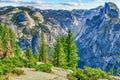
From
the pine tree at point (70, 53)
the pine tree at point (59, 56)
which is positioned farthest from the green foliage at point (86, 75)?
the pine tree at point (70, 53)

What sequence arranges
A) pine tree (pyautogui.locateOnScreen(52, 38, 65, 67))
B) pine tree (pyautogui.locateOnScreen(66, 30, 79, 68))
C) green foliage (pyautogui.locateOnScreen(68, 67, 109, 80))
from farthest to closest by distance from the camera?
pine tree (pyautogui.locateOnScreen(66, 30, 79, 68)), pine tree (pyautogui.locateOnScreen(52, 38, 65, 67)), green foliage (pyautogui.locateOnScreen(68, 67, 109, 80))

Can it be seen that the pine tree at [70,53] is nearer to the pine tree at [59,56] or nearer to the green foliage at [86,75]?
the pine tree at [59,56]

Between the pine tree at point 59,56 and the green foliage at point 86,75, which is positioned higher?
the green foliage at point 86,75

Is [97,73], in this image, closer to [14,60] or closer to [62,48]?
[14,60]

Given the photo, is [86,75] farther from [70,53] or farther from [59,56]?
[70,53]

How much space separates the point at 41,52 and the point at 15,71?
276 ft

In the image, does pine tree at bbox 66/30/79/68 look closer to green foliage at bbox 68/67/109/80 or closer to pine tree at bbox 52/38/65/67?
pine tree at bbox 52/38/65/67

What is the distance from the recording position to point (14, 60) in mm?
42188

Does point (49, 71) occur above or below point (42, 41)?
above

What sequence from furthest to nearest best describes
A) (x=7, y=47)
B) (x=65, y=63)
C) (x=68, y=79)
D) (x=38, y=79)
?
1. (x=65, y=63)
2. (x=7, y=47)
3. (x=68, y=79)
4. (x=38, y=79)

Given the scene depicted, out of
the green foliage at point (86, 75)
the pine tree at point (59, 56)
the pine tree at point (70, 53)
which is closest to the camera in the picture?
the green foliage at point (86, 75)

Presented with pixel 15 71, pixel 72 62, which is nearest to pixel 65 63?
pixel 72 62

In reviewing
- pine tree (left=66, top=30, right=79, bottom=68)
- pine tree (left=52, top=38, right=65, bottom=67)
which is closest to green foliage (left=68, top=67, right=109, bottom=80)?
pine tree (left=52, top=38, right=65, bottom=67)

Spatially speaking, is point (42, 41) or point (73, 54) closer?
point (73, 54)
